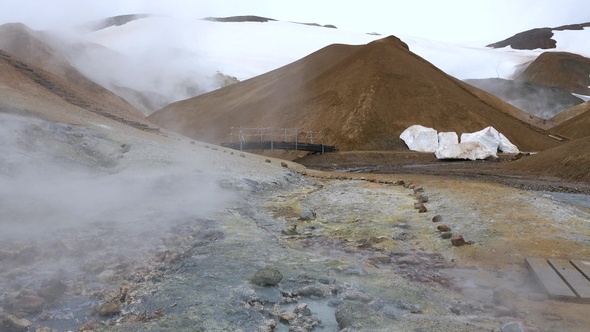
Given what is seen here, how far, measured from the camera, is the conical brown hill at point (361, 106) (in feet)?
169

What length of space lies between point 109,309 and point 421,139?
44419mm

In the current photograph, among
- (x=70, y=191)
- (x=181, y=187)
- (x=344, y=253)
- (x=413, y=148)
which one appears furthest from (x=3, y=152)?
(x=413, y=148)

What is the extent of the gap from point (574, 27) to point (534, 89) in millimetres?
86640

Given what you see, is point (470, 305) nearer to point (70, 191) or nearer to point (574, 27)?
point (70, 191)

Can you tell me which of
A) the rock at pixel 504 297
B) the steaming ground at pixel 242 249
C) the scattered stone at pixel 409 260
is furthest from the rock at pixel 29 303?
the rock at pixel 504 297

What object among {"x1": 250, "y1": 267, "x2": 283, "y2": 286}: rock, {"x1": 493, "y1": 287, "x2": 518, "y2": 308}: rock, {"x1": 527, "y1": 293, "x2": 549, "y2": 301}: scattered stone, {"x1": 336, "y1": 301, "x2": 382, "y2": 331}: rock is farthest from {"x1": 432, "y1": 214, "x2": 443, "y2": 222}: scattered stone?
{"x1": 336, "y1": 301, "x2": 382, "y2": 331}: rock

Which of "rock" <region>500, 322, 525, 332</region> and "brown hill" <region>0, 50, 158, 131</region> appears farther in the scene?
"brown hill" <region>0, 50, 158, 131</region>

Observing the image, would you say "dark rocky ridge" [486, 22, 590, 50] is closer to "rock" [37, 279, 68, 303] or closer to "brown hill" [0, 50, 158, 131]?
"brown hill" [0, 50, 158, 131]

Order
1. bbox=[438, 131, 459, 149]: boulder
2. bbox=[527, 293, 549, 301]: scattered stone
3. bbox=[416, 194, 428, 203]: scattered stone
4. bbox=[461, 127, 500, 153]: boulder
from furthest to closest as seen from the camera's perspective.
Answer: bbox=[438, 131, 459, 149]: boulder < bbox=[461, 127, 500, 153]: boulder < bbox=[416, 194, 428, 203]: scattered stone < bbox=[527, 293, 549, 301]: scattered stone

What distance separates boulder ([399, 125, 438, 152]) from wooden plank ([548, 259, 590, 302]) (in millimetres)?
39832

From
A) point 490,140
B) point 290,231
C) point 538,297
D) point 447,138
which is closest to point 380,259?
point 290,231

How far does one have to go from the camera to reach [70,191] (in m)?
14.1

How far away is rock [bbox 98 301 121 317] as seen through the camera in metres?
6.61

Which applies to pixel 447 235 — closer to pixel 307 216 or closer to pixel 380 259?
pixel 380 259
